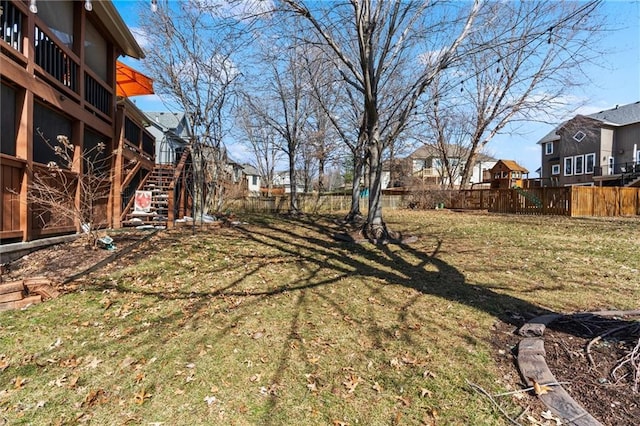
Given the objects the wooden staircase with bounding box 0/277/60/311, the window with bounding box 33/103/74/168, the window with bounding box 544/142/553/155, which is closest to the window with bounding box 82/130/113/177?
the window with bounding box 33/103/74/168

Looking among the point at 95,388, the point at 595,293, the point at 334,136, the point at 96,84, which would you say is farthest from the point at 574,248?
the point at 334,136

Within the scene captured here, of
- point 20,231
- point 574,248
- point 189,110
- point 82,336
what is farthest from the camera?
point 189,110

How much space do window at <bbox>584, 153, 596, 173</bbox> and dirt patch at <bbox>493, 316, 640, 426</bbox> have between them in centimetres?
3093

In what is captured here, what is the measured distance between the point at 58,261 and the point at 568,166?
119 feet

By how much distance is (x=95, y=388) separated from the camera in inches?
100

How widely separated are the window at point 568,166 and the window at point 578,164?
0.37m

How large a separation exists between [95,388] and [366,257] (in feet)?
16.6

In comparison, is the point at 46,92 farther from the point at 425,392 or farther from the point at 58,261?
the point at 425,392

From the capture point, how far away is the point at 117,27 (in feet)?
29.3

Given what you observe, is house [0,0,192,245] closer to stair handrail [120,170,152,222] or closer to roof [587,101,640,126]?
stair handrail [120,170,152,222]

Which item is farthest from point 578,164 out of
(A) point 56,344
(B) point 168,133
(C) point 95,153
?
(A) point 56,344

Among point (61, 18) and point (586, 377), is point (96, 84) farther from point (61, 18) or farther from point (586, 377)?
point (586, 377)

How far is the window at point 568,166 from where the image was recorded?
98.8 feet

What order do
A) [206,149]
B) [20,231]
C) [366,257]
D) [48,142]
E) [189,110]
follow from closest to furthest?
1. [20,231]
2. [48,142]
3. [366,257]
4. [189,110]
5. [206,149]
